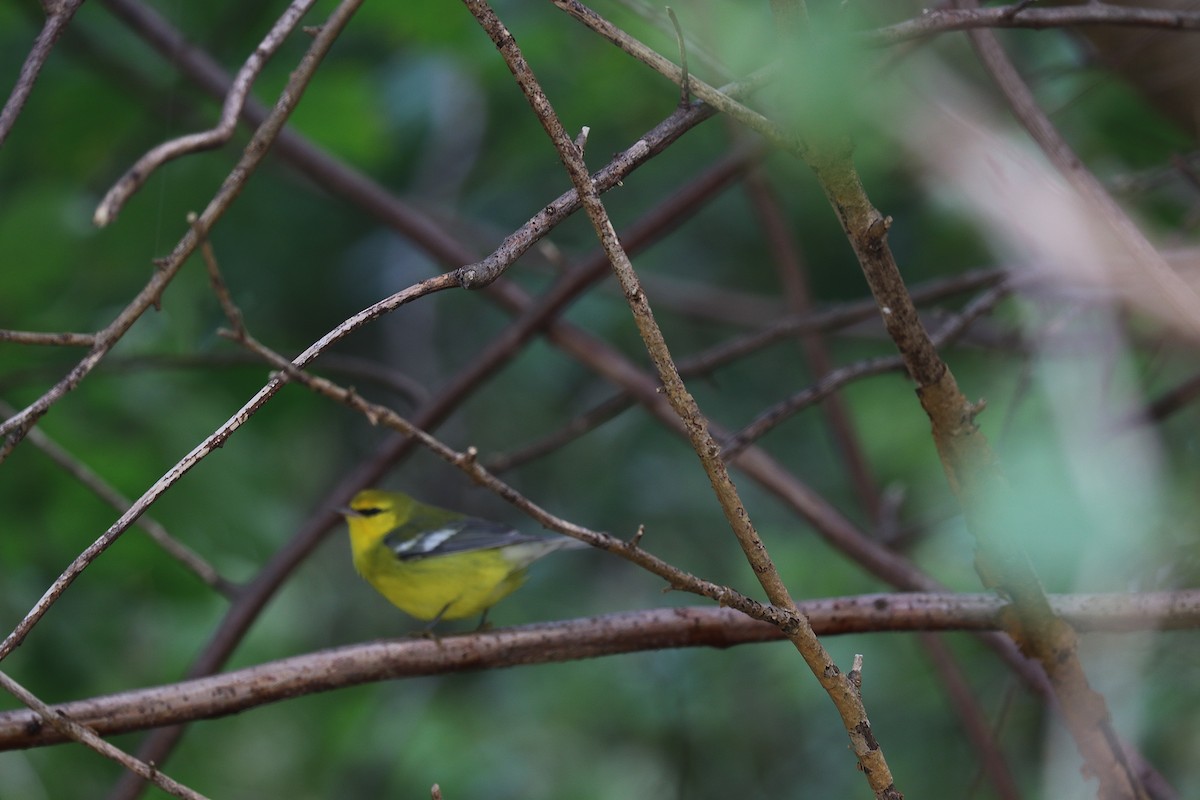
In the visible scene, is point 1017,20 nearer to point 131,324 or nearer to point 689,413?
point 689,413

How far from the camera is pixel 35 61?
159 cm

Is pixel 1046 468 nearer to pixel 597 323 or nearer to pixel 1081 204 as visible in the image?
pixel 1081 204

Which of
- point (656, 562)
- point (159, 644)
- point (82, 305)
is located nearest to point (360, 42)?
point (82, 305)

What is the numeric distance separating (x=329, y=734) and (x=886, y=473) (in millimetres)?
2378

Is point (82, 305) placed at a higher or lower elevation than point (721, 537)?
lower

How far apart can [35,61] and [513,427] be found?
13.1ft

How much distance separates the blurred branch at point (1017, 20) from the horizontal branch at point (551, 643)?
898mm

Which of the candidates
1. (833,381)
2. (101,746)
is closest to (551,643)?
(833,381)

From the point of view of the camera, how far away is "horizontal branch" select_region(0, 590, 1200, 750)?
1.84 metres

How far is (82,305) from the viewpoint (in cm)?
337

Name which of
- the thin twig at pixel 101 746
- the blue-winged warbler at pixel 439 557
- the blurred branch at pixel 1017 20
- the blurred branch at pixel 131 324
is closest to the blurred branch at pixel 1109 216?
the blurred branch at pixel 1017 20

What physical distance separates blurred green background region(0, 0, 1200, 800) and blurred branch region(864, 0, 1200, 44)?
17 cm

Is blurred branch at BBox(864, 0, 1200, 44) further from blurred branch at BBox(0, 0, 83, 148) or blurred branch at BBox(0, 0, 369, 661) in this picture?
blurred branch at BBox(0, 0, 83, 148)

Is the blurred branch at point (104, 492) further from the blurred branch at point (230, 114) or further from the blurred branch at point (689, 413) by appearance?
the blurred branch at point (689, 413)
